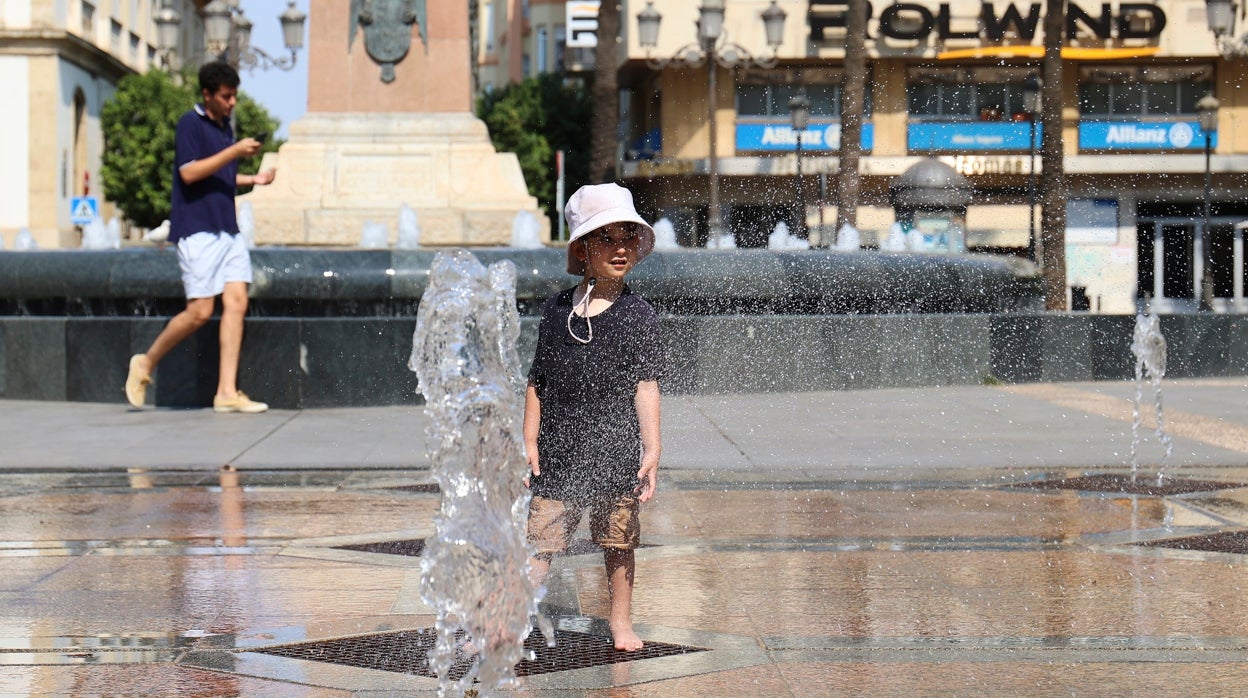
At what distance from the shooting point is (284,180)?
16.1 m

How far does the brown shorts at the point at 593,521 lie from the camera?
4535 mm

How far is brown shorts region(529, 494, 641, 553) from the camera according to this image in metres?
4.54

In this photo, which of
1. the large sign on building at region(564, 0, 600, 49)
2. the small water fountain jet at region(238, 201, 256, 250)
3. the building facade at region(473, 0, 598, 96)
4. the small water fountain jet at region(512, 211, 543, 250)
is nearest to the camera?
the small water fountain jet at region(512, 211, 543, 250)

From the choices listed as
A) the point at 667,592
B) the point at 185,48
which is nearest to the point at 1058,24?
the point at 667,592

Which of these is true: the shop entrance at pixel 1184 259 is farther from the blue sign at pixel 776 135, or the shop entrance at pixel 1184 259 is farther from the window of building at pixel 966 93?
the blue sign at pixel 776 135

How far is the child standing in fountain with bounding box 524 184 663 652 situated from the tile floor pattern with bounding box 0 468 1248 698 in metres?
0.34

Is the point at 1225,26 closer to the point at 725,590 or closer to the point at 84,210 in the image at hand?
the point at 84,210

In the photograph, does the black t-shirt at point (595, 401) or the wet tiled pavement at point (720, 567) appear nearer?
the wet tiled pavement at point (720, 567)

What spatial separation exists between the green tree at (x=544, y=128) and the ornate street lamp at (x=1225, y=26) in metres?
19.8

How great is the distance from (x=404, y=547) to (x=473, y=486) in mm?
1875

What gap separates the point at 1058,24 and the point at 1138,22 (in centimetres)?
1745

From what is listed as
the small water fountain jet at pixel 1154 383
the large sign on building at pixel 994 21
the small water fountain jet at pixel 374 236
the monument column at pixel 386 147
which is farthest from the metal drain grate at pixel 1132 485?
the large sign on building at pixel 994 21

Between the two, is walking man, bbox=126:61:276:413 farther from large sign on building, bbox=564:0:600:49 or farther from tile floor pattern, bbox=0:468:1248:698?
large sign on building, bbox=564:0:600:49

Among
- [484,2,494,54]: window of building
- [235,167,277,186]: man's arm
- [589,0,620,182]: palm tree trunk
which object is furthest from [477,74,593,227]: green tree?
[235,167,277,186]: man's arm
